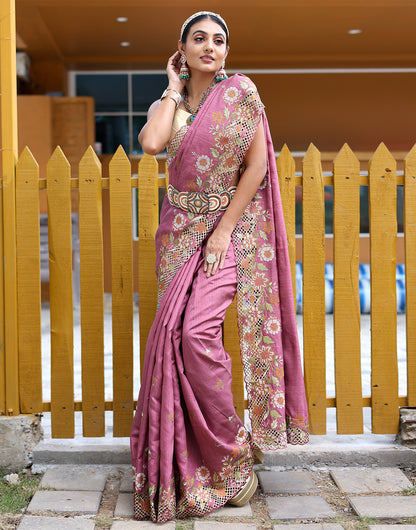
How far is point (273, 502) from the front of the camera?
2840 millimetres

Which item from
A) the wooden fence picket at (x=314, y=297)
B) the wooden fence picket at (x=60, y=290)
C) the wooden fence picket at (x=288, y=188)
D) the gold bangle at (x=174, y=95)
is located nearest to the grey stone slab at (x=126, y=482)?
the wooden fence picket at (x=60, y=290)

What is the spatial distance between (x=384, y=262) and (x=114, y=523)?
5.73ft

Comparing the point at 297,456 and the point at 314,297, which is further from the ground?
the point at 314,297

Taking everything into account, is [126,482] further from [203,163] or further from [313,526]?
[203,163]

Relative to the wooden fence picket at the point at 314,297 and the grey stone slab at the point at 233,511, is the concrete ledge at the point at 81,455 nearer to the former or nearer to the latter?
the grey stone slab at the point at 233,511

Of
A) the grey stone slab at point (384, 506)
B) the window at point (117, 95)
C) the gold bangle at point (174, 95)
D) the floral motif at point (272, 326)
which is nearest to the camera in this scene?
the grey stone slab at point (384, 506)

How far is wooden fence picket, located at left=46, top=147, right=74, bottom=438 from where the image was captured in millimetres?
3268

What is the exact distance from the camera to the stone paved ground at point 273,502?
2.63 meters

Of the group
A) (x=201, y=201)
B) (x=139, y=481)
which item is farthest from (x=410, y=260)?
(x=139, y=481)

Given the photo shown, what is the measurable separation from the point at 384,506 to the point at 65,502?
133cm

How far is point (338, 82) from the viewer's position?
10.0m

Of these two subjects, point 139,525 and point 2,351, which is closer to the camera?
point 139,525

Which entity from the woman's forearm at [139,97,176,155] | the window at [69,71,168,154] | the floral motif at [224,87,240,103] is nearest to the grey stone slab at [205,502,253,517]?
the woman's forearm at [139,97,176,155]

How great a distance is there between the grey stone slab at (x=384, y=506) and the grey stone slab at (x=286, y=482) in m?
0.24
